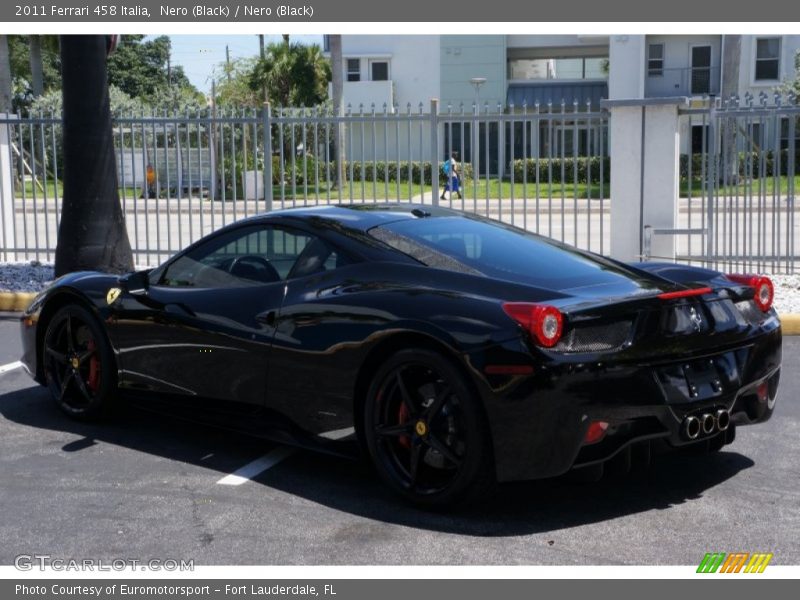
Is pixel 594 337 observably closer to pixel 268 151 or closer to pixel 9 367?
pixel 9 367

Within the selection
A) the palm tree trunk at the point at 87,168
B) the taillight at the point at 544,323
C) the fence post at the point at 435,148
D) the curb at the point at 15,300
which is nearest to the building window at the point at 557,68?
the fence post at the point at 435,148

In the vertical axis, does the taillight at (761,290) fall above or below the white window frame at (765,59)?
below

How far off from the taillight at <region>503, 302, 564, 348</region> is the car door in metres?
1.50

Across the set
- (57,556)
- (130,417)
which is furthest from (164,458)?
(57,556)

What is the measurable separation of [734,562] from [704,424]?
25.9 inches

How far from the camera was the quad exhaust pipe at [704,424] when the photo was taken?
15.8ft

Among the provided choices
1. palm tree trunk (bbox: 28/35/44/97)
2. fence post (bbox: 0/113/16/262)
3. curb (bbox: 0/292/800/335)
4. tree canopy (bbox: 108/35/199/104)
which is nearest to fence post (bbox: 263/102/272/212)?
curb (bbox: 0/292/800/335)

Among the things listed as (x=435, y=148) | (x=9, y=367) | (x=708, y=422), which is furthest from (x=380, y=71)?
(x=708, y=422)

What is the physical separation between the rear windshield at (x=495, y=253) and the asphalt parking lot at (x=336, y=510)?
3.19 ft

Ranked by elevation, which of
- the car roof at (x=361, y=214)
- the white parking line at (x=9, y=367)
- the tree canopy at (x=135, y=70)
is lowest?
the white parking line at (x=9, y=367)

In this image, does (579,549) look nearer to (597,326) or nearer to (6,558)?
(597,326)

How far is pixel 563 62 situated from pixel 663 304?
165 ft

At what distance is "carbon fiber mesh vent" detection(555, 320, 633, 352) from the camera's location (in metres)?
4.67

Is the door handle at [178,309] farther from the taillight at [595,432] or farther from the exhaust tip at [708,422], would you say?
the exhaust tip at [708,422]
